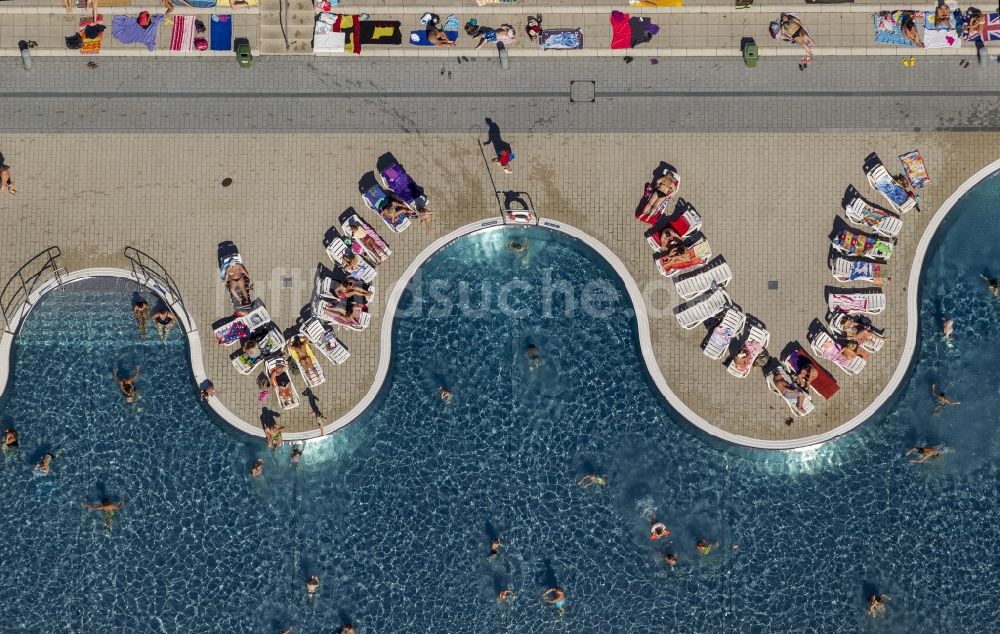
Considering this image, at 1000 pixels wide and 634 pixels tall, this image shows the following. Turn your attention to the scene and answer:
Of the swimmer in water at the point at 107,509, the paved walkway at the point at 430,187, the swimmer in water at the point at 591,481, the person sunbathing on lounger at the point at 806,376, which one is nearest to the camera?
the person sunbathing on lounger at the point at 806,376

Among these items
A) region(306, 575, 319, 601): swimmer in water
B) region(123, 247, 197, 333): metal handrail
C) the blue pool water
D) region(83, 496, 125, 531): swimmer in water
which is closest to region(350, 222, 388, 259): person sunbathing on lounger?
the blue pool water

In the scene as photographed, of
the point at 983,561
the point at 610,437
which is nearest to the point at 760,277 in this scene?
the point at 610,437

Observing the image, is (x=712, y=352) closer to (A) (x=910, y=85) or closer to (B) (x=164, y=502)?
(A) (x=910, y=85)

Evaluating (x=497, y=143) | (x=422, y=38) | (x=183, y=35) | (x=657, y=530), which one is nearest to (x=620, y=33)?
(x=497, y=143)

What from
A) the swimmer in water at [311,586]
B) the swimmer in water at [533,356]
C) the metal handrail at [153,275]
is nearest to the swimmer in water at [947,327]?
the swimmer in water at [533,356]

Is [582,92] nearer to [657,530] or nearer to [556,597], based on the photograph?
[657,530]

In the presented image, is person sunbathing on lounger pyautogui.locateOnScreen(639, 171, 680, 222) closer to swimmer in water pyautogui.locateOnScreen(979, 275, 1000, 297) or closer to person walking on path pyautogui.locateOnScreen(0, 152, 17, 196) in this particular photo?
swimmer in water pyautogui.locateOnScreen(979, 275, 1000, 297)

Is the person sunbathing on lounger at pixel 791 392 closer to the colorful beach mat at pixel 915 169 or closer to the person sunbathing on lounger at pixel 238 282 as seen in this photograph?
the colorful beach mat at pixel 915 169
